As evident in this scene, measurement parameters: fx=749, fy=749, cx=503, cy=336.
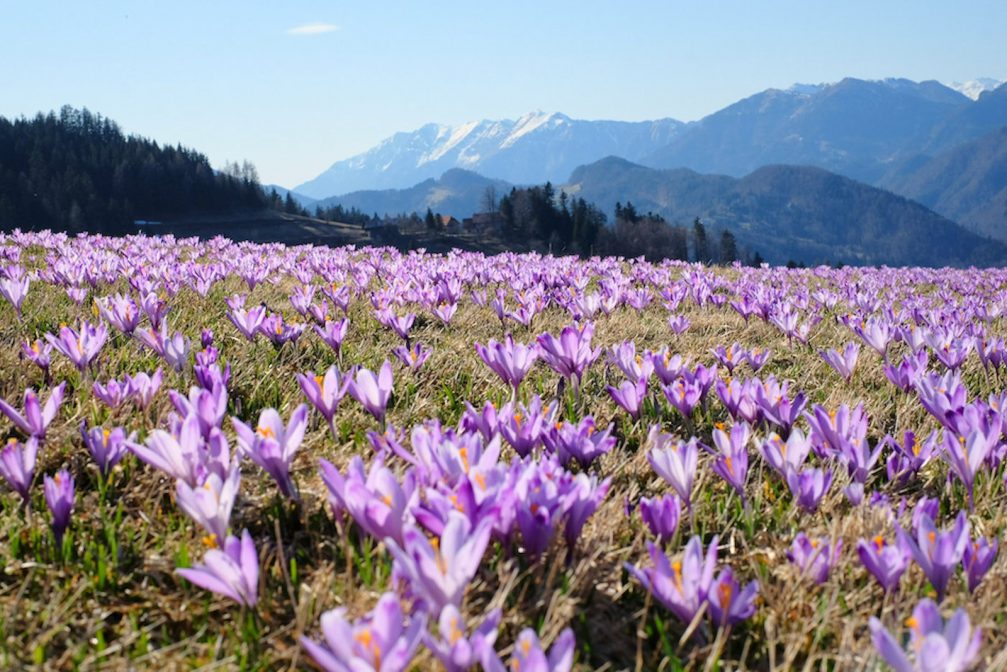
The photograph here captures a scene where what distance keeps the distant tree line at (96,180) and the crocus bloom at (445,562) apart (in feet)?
331

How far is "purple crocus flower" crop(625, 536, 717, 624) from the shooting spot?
150 centimetres

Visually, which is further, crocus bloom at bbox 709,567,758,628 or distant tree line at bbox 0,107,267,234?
distant tree line at bbox 0,107,267,234

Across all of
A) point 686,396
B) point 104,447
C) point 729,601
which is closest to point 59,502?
point 104,447

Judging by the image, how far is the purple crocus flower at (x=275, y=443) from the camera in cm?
185

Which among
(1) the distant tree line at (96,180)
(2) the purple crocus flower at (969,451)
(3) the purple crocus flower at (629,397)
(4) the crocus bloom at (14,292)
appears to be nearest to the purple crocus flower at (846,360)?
Answer: (3) the purple crocus flower at (629,397)

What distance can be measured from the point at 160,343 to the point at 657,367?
81.7 inches

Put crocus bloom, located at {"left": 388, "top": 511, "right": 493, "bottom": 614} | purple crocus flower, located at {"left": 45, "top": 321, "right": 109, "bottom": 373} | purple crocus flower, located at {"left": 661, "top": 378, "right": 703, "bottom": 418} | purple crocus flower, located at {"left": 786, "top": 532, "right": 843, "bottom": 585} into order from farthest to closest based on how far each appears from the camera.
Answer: purple crocus flower, located at {"left": 45, "top": 321, "right": 109, "bottom": 373}, purple crocus flower, located at {"left": 661, "top": 378, "right": 703, "bottom": 418}, purple crocus flower, located at {"left": 786, "top": 532, "right": 843, "bottom": 585}, crocus bloom, located at {"left": 388, "top": 511, "right": 493, "bottom": 614}

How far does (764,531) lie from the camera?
209 cm

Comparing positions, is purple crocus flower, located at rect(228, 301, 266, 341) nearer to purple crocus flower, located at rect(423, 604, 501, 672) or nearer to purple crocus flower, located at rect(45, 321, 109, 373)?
purple crocus flower, located at rect(45, 321, 109, 373)

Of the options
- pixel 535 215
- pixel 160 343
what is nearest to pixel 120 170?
pixel 535 215

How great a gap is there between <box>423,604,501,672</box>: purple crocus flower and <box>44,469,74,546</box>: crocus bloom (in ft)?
3.43

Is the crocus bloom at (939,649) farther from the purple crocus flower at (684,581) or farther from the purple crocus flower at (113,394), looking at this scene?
the purple crocus flower at (113,394)

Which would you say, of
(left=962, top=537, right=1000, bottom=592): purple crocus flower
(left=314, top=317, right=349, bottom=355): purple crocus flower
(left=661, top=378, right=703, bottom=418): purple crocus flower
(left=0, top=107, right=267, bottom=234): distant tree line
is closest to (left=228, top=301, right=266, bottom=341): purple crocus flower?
(left=314, top=317, right=349, bottom=355): purple crocus flower

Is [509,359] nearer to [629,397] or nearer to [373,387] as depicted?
[629,397]
